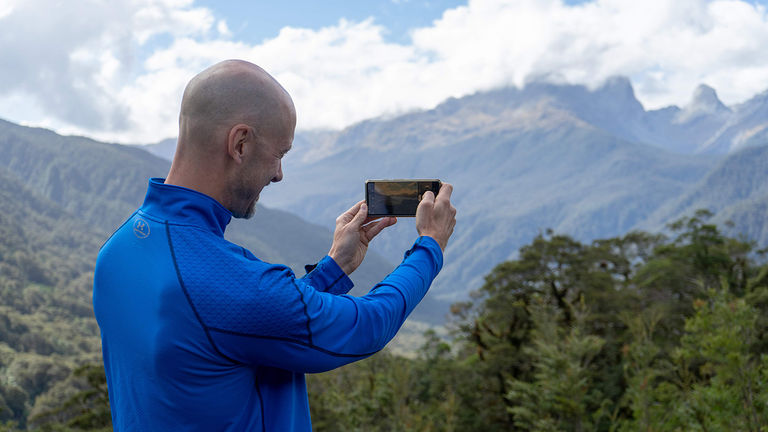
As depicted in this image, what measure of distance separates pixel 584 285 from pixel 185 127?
32.2m

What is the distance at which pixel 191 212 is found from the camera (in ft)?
5.27

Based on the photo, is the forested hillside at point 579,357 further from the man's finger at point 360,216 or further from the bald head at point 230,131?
the bald head at point 230,131

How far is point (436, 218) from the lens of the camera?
2033 mm

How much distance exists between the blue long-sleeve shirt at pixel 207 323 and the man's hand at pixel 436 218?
32cm

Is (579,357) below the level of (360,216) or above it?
above

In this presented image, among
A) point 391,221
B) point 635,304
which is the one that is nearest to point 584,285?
point 635,304

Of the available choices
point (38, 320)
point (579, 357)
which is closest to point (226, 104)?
point (579, 357)

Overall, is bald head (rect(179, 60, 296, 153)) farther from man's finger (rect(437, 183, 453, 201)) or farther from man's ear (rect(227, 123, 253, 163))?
man's finger (rect(437, 183, 453, 201))

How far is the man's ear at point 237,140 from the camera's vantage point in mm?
1637

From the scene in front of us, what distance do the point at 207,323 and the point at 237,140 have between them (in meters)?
0.48

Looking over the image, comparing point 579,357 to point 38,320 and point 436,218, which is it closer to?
point 436,218

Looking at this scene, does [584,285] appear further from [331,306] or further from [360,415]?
[331,306]

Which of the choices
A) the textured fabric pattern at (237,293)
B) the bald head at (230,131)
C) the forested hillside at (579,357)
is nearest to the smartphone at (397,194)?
the bald head at (230,131)

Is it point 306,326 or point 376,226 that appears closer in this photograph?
point 306,326
